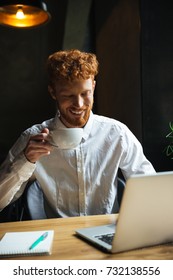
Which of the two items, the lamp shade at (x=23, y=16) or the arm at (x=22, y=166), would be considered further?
the lamp shade at (x=23, y=16)

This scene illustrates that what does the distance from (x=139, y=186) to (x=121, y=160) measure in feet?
3.21

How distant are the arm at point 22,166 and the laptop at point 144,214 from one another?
48cm

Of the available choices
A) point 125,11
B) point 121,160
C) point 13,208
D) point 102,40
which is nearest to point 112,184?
point 121,160

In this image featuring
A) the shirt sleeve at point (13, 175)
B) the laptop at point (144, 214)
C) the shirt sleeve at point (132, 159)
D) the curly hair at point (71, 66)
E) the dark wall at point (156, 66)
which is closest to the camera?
the laptop at point (144, 214)

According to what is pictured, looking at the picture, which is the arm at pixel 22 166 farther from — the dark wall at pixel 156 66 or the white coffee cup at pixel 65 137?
the dark wall at pixel 156 66

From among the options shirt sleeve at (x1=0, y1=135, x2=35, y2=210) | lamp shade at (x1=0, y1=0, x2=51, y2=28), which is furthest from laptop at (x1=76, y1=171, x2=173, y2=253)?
lamp shade at (x1=0, y1=0, x2=51, y2=28)

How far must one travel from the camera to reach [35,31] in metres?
5.28

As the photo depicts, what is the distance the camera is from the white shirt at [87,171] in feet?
5.65

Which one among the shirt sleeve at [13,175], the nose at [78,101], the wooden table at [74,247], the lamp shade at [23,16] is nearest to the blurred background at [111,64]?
the lamp shade at [23,16]

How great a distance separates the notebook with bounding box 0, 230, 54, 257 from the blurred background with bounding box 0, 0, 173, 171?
236 cm

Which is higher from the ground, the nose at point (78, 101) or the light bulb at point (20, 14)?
the light bulb at point (20, 14)

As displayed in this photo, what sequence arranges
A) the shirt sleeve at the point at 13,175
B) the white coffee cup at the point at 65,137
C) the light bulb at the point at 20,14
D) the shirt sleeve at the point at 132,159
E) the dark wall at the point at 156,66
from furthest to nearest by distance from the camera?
the dark wall at the point at 156,66
the light bulb at the point at 20,14
the shirt sleeve at the point at 132,159
the shirt sleeve at the point at 13,175
the white coffee cup at the point at 65,137

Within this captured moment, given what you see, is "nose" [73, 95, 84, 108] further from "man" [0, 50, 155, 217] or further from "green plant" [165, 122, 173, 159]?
"green plant" [165, 122, 173, 159]

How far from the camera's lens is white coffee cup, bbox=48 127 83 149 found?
1.20 meters
